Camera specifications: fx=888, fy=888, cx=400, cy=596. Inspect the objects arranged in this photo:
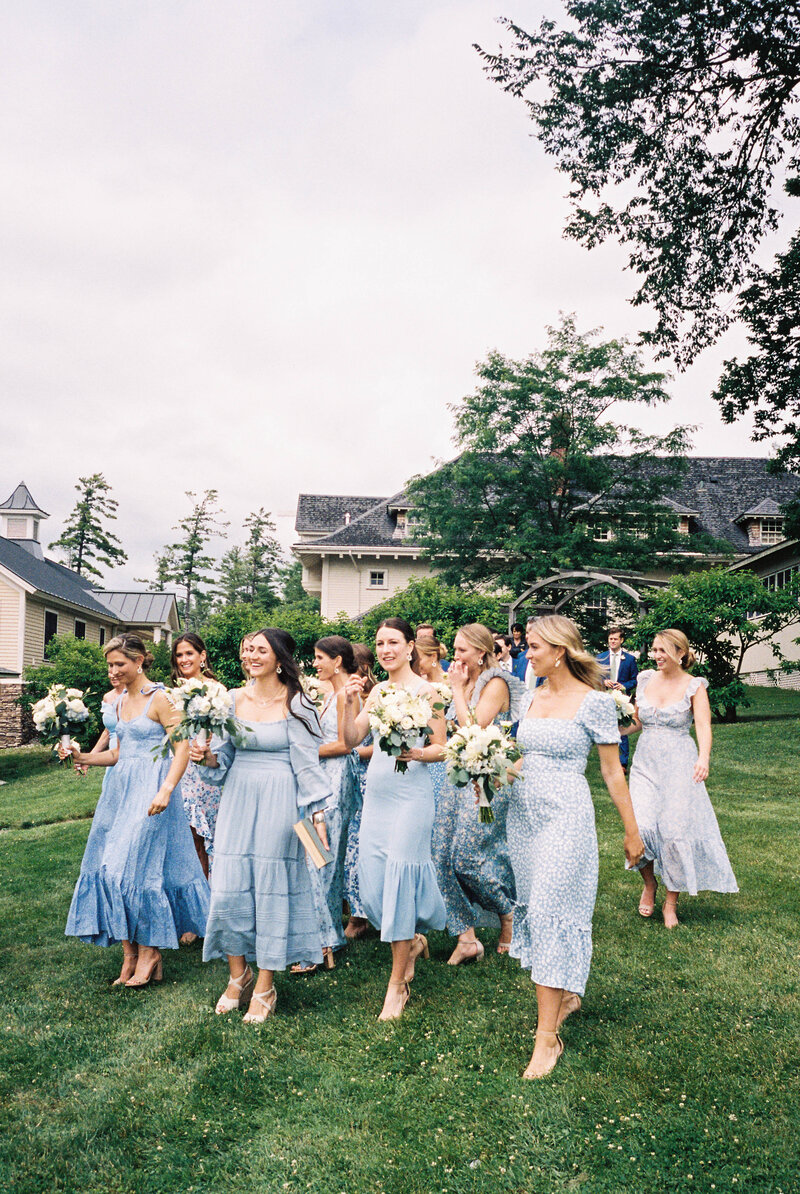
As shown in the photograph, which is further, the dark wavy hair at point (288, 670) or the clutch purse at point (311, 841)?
the dark wavy hair at point (288, 670)

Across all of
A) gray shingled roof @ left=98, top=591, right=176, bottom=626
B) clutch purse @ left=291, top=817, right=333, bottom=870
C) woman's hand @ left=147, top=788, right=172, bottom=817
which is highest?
gray shingled roof @ left=98, top=591, right=176, bottom=626

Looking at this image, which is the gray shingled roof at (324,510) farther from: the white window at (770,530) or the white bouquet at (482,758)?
the white bouquet at (482,758)

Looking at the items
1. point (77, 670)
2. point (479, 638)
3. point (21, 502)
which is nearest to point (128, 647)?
point (479, 638)

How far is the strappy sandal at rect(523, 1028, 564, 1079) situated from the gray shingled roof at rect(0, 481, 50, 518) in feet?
131

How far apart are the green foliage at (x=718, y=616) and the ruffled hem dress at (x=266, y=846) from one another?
53.3ft

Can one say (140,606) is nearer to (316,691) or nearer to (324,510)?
(324,510)

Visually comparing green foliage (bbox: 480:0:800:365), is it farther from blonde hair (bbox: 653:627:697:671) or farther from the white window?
the white window

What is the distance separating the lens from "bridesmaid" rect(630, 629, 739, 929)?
7219mm

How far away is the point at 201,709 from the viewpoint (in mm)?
5227

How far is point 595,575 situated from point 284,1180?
48.1 feet

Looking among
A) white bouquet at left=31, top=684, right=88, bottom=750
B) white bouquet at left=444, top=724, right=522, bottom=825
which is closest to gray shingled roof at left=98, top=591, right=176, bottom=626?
white bouquet at left=31, top=684, right=88, bottom=750

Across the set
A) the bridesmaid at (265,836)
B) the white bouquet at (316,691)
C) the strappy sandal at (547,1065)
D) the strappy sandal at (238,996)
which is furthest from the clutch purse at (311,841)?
the white bouquet at (316,691)

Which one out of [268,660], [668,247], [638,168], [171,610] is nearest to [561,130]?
[638,168]

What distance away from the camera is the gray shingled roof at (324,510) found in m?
42.3
